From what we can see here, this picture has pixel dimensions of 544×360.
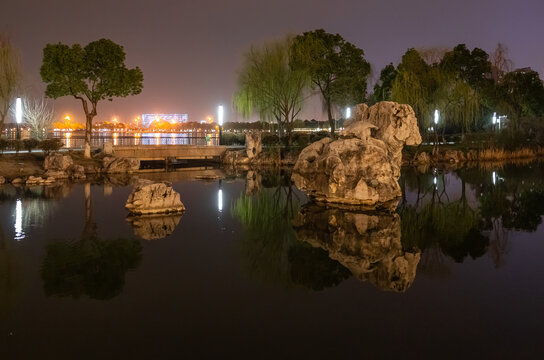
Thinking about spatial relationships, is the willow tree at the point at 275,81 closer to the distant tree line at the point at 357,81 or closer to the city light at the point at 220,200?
the distant tree line at the point at 357,81

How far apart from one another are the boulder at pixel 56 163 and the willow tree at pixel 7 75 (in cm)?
623

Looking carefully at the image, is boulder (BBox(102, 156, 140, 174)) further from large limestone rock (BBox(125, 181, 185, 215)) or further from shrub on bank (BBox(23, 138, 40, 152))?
large limestone rock (BBox(125, 181, 185, 215))

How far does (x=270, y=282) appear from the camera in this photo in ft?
33.6

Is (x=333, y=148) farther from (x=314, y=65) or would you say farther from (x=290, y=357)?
(x=314, y=65)

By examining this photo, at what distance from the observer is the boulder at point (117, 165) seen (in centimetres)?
3084

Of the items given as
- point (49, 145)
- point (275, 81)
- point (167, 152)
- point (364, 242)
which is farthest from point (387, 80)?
point (364, 242)

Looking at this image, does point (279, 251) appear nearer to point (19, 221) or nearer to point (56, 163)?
point (19, 221)

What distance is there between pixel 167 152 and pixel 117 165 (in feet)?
24.9

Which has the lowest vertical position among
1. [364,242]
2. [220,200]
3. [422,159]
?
[364,242]

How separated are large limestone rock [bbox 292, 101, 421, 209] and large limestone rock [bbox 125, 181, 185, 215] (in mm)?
5889

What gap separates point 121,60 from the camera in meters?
33.8

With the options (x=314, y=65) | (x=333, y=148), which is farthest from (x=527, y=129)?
(x=333, y=148)

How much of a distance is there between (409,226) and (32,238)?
11447 mm

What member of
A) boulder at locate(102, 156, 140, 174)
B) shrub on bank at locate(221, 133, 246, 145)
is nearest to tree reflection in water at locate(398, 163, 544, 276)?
boulder at locate(102, 156, 140, 174)
